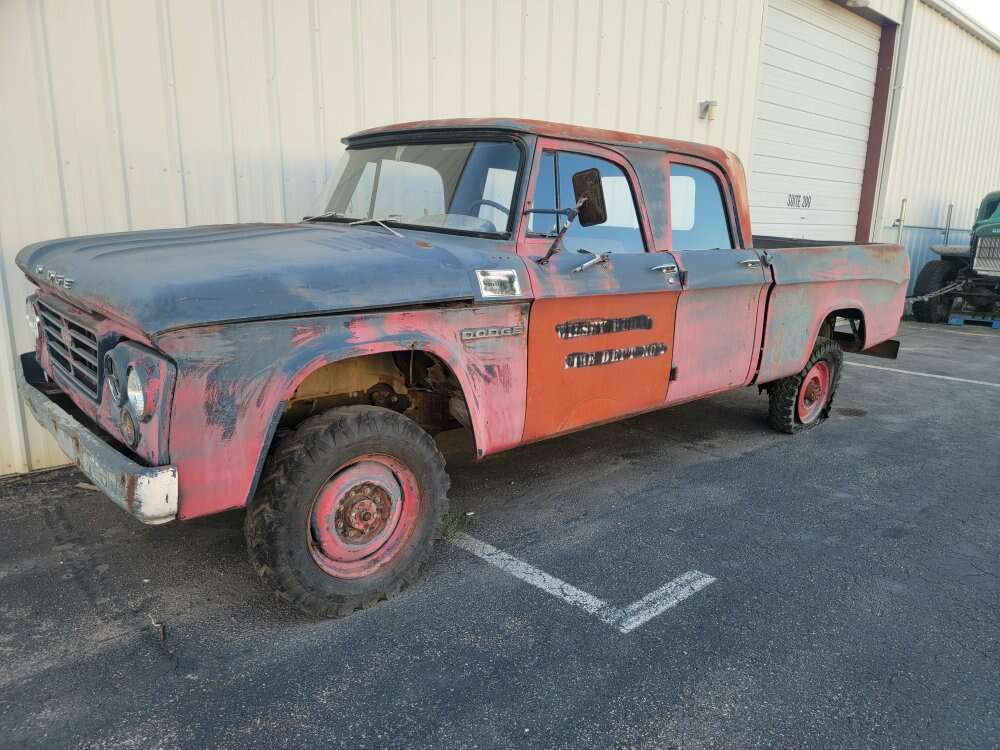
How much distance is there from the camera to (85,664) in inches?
99.4

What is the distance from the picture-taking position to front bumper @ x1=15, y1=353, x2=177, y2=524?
7.41ft

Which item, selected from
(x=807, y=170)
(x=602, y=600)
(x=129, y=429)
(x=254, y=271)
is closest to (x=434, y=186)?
(x=254, y=271)

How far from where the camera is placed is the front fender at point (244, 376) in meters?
2.30

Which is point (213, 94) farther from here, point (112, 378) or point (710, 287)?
point (710, 287)

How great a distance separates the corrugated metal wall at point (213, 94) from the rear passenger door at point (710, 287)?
2.70 meters

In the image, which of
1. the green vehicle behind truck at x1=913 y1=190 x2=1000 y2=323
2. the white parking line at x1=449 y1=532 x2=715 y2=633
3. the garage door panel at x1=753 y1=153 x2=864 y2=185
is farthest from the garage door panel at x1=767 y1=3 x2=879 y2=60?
the white parking line at x1=449 y1=532 x2=715 y2=633

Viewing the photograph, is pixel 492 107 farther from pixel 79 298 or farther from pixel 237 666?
pixel 237 666

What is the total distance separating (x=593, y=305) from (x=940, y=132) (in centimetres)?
1425

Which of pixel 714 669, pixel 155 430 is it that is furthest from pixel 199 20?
pixel 714 669

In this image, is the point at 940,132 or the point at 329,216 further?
the point at 940,132

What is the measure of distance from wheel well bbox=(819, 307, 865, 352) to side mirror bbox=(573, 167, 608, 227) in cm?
281

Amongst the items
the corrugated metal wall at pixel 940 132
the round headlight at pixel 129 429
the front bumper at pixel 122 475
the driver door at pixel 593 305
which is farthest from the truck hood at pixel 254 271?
the corrugated metal wall at pixel 940 132

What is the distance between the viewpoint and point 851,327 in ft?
18.7

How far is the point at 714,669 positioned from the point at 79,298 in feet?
8.99
